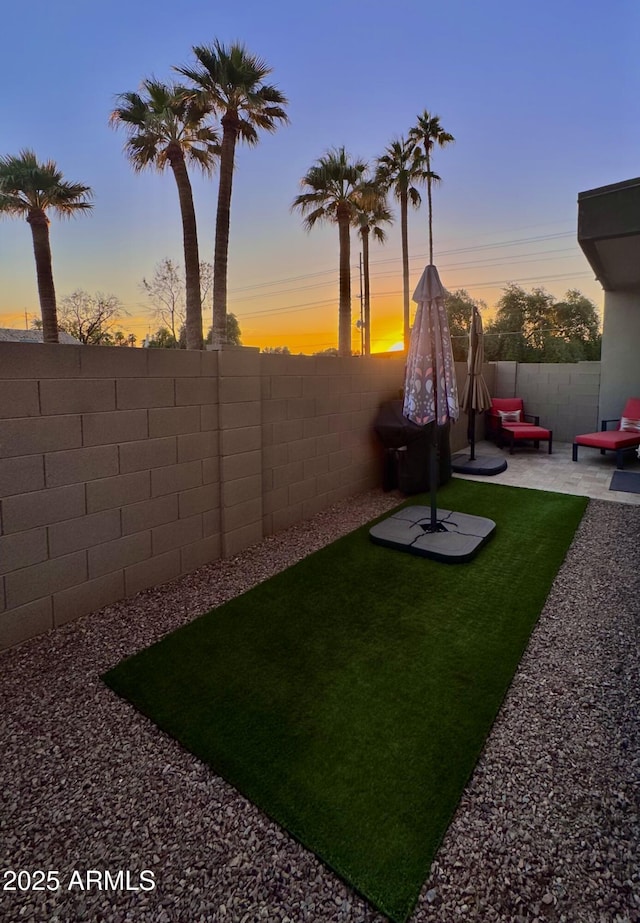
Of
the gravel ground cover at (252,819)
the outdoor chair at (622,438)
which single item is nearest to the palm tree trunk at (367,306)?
the outdoor chair at (622,438)

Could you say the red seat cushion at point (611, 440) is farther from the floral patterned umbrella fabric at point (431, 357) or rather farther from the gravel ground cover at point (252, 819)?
the gravel ground cover at point (252, 819)

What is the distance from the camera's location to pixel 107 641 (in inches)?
101

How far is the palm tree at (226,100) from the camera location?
33.4ft

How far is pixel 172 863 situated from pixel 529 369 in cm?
1040

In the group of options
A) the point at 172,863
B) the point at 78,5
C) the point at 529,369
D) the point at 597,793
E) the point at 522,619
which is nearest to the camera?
the point at 172,863

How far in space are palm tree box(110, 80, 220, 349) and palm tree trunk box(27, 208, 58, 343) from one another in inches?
160

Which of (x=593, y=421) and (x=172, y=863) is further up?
(x=593, y=421)

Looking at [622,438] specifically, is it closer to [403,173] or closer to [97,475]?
[97,475]

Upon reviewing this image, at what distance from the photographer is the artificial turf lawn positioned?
148cm

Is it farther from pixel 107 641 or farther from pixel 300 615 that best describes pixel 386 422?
pixel 107 641

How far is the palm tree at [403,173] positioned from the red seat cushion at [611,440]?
9.26 meters

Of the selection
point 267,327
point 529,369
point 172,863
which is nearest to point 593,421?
point 529,369

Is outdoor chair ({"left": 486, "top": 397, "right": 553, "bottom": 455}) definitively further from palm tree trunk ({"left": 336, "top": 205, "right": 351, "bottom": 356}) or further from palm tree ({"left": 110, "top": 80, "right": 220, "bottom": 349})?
palm tree ({"left": 110, "top": 80, "right": 220, "bottom": 349})

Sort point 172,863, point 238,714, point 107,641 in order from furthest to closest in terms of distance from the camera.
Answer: point 107,641 → point 238,714 → point 172,863
